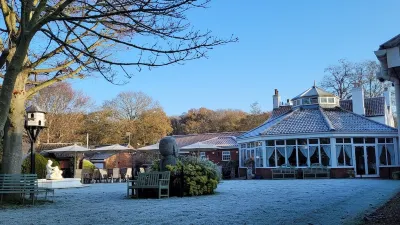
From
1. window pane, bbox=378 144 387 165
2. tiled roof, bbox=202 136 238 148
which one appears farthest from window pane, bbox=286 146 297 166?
tiled roof, bbox=202 136 238 148

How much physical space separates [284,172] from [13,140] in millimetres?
18514

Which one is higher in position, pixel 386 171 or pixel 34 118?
pixel 34 118

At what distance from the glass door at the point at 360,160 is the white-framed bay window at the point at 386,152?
1.02 meters

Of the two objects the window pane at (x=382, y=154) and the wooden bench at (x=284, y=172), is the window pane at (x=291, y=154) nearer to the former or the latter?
the wooden bench at (x=284, y=172)

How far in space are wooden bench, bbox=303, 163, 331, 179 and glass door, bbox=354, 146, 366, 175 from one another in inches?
91.4

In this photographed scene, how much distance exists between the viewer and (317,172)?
25.8 m

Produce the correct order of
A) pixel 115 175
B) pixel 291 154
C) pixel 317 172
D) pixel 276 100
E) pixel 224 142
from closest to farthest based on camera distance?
1. pixel 317 172
2. pixel 115 175
3. pixel 291 154
4. pixel 276 100
5. pixel 224 142

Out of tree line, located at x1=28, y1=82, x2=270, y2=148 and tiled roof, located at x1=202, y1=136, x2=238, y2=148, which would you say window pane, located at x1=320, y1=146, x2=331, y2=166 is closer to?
tiled roof, located at x1=202, y1=136, x2=238, y2=148

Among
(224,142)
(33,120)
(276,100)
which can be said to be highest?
(276,100)

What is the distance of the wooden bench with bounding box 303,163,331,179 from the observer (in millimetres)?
25764

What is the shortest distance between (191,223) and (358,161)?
73.3 feet

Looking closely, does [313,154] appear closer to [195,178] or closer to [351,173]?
[351,173]

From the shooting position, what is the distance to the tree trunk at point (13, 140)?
468 inches

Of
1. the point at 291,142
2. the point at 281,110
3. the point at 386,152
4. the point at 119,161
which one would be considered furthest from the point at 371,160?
the point at 119,161
